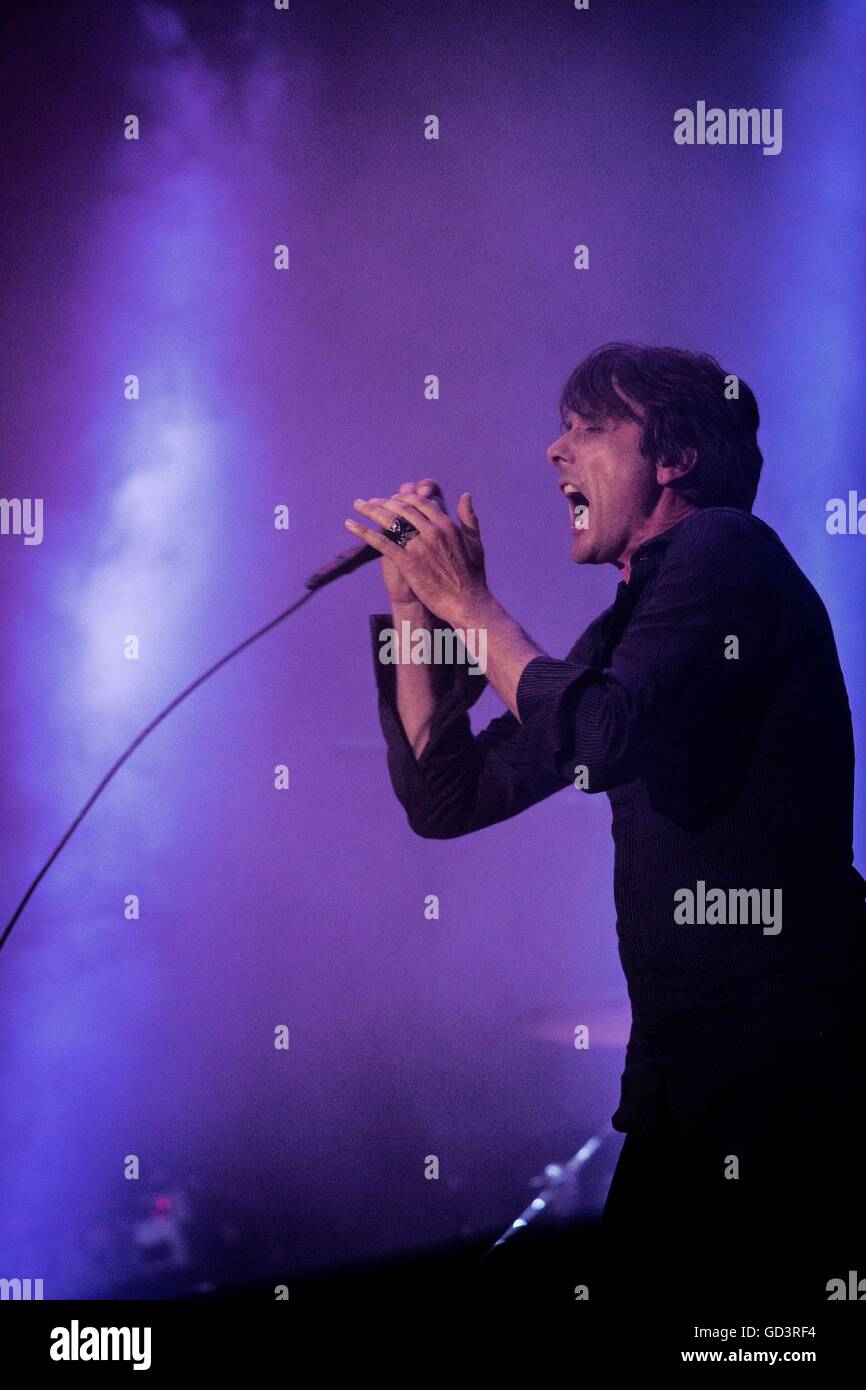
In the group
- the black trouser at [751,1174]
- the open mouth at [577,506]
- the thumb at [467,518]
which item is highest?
the open mouth at [577,506]

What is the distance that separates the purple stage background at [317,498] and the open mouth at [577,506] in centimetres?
12

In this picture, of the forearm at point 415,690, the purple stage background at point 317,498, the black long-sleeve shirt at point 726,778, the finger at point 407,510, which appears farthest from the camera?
the purple stage background at point 317,498

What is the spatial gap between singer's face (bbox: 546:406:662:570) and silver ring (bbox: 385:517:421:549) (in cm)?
31

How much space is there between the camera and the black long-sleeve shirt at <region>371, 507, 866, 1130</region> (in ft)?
5.24

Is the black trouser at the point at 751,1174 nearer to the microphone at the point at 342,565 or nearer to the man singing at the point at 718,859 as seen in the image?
the man singing at the point at 718,859

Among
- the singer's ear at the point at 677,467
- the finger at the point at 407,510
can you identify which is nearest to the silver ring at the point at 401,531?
the finger at the point at 407,510

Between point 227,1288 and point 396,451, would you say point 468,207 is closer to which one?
point 396,451

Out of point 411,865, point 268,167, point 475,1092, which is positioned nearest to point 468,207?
point 268,167

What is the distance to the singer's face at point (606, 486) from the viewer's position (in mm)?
1916

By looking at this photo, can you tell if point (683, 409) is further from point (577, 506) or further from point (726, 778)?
point (726, 778)

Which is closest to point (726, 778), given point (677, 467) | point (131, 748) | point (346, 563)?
point (677, 467)

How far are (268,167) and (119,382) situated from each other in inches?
19.0

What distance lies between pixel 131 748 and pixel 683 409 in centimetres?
114
